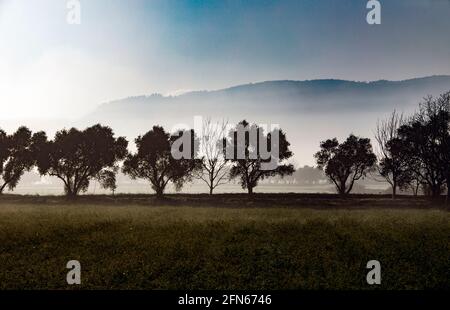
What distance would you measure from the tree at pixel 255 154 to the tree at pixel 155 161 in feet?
33.5

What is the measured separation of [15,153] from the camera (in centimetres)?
6819

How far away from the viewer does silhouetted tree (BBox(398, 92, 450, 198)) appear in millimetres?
56562

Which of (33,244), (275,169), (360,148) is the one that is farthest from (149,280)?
(360,148)

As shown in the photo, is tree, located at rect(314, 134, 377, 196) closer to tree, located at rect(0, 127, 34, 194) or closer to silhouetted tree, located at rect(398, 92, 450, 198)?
silhouetted tree, located at rect(398, 92, 450, 198)

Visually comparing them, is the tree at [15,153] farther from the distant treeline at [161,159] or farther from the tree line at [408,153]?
the tree line at [408,153]

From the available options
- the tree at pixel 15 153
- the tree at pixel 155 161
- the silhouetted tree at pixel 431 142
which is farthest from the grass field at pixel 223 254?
the tree at pixel 15 153

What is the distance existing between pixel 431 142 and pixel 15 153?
73202mm

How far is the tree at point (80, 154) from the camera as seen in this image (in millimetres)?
65500

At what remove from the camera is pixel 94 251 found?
18.9m

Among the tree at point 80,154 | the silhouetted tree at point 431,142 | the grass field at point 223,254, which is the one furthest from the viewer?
the tree at point 80,154

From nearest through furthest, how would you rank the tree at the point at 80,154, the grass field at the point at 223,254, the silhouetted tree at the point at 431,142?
the grass field at the point at 223,254, the silhouetted tree at the point at 431,142, the tree at the point at 80,154

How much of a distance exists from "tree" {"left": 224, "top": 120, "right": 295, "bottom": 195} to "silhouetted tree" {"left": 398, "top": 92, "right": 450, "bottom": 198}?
21136 millimetres
